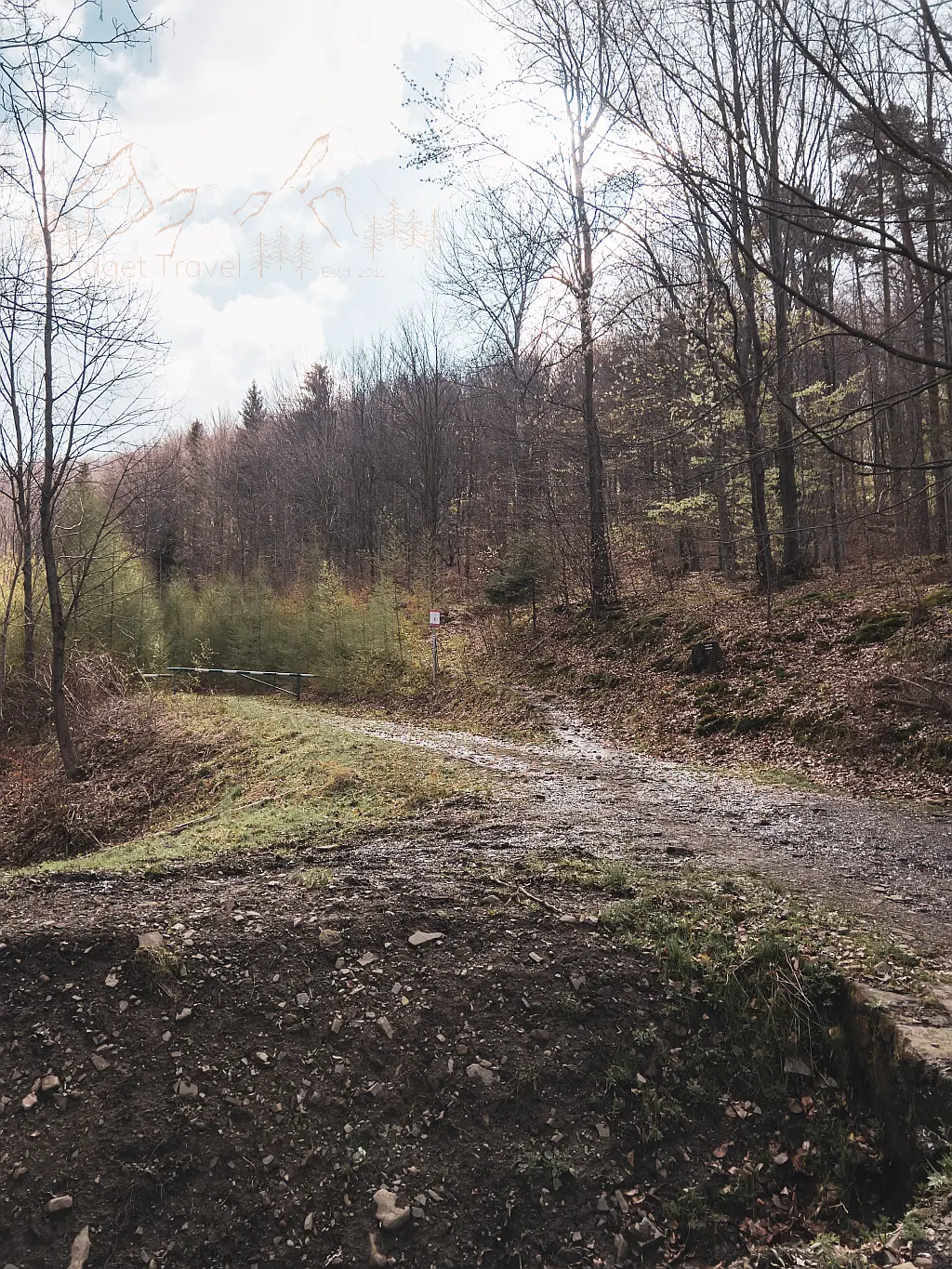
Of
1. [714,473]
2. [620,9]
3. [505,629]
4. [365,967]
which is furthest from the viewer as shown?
[505,629]

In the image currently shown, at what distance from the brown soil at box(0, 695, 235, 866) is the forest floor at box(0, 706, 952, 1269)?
495 centimetres

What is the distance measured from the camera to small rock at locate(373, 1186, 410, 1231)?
Answer: 2.61 metres

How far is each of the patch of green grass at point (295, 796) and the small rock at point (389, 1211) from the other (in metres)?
3.12

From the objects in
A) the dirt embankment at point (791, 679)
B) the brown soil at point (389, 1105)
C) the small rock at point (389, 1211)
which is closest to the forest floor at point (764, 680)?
the dirt embankment at point (791, 679)

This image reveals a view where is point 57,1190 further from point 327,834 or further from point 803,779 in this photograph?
point 803,779

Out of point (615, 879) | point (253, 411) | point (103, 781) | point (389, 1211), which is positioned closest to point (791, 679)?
point (615, 879)

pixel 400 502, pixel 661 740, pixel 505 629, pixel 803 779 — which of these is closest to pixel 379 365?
pixel 400 502

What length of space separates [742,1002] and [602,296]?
13618mm

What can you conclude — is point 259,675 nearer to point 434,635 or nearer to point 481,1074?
point 434,635

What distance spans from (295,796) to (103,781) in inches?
178

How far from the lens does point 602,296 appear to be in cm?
1407

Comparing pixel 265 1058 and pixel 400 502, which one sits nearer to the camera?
pixel 265 1058

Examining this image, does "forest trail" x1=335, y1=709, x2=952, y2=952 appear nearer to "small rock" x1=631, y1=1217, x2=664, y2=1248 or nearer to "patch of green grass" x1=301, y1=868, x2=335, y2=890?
"patch of green grass" x1=301, y1=868, x2=335, y2=890

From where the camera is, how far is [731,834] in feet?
18.8
